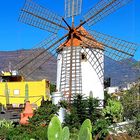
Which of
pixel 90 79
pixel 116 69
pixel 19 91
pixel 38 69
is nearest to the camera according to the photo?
pixel 90 79

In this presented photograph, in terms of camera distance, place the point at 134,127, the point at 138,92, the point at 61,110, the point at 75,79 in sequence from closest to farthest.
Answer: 1. the point at 134,127
2. the point at 61,110
3. the point at 138,92
4. the point at 75,79

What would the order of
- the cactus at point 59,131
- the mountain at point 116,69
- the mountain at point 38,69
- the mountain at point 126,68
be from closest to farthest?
the cactus at point 59,131, the mountain at point 126,68, the mountain at point 116,69, the mountain at point 38,69

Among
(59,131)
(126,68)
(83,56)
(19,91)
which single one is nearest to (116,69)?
(126,68)

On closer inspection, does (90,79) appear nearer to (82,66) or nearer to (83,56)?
(82,66)

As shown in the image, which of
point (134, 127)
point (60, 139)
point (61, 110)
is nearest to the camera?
point (60, 139)

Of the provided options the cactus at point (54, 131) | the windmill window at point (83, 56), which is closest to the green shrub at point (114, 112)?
the windmill window at point (83, 56)

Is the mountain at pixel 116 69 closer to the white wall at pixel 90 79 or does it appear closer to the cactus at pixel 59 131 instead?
the white wall at pixel 90 79

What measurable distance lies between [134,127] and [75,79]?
10.8 metres

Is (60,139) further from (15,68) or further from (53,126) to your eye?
(15,68)

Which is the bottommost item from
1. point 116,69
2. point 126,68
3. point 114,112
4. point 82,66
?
point 114,112

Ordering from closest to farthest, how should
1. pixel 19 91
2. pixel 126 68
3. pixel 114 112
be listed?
pixel 114 112 → pixel 19 91 → pixel 126 68

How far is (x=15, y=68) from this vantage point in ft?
105

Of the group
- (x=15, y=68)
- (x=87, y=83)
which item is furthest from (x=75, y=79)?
(x=15, y=68)

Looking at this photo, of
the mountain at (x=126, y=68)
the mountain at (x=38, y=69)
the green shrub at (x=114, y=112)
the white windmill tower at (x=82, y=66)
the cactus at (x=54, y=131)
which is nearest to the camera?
the cactus at (x=54, y=131)
